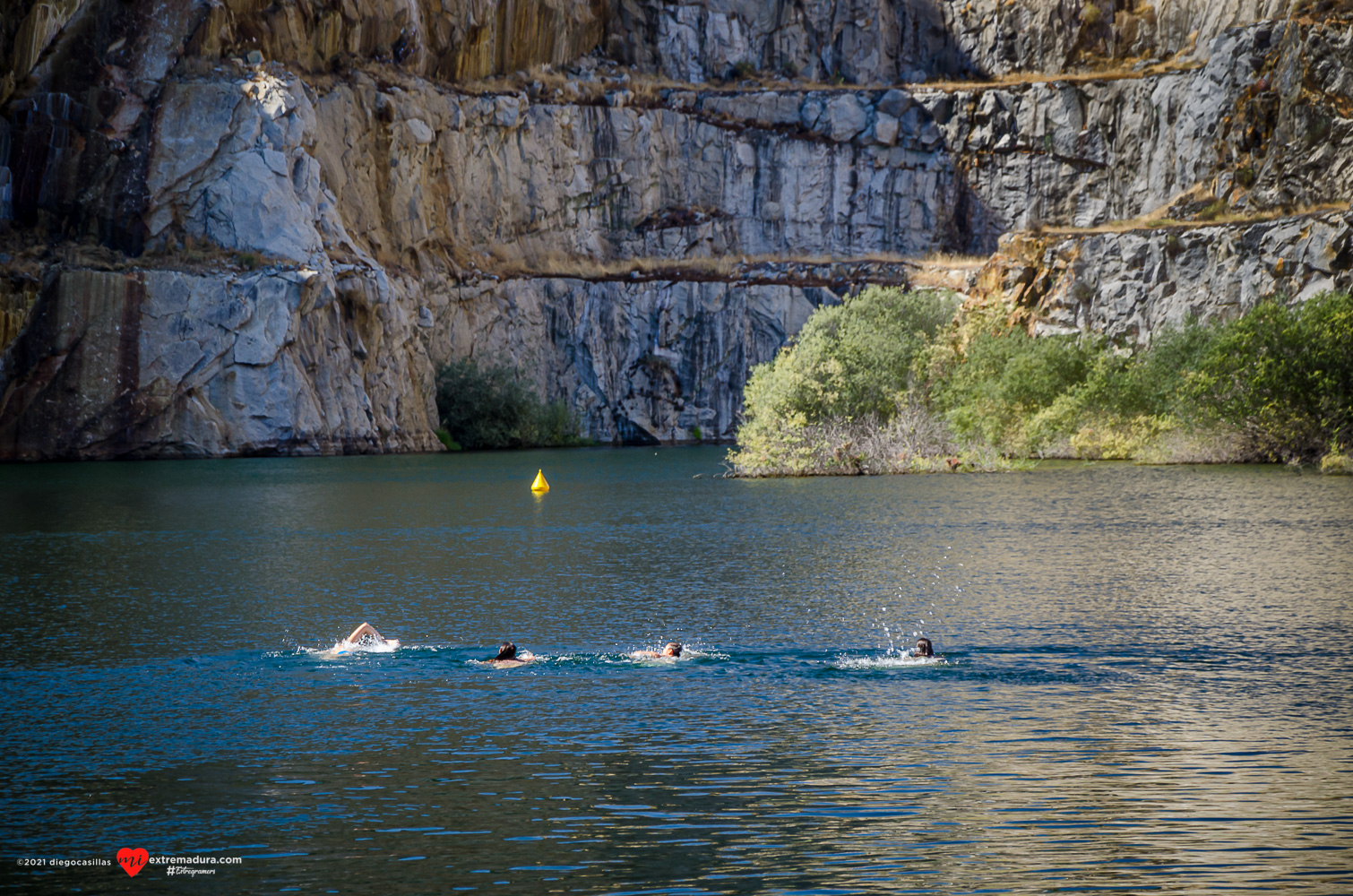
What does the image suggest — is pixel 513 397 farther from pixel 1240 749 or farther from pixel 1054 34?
pixel 1240 749

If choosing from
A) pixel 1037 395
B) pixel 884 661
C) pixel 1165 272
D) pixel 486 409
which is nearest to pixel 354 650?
pixel 884 661

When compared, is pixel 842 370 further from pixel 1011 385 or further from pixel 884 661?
pixel 884 661

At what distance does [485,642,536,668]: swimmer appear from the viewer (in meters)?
16.2

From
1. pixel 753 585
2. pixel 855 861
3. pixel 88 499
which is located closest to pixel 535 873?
pixel 855 861

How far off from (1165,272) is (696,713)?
62388mm

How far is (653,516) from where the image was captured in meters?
35.6

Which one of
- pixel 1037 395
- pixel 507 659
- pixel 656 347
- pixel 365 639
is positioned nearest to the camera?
pixel 507 659

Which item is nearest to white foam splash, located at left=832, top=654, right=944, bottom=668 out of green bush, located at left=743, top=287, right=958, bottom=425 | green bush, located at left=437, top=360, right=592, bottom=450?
green bush, located at left=743, top=287, right=958, bottom=425

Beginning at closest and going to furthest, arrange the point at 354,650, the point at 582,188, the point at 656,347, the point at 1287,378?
the point at 354,650 → the point at 1287,378 → the point at 656,347 → the point at 582,188

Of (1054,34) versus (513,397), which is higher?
(1054,34)

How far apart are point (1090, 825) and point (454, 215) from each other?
290 feet

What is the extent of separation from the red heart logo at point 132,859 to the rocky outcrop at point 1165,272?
2422 inches

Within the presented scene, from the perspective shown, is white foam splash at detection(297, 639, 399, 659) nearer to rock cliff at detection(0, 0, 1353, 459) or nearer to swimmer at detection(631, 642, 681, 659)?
swimmer at detection(631, 642, 681, 659)

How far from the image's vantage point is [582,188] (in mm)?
102688
